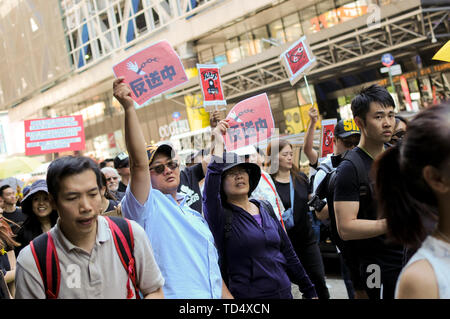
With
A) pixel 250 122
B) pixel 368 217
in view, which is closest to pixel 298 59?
pixel 250 122

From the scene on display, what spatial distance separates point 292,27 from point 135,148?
17908 mm

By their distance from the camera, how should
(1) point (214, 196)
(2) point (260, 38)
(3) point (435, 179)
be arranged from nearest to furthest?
(3) point (435, 179) < (1) point (214, 196) < (2) point (260, 38)

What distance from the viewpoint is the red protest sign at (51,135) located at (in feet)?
33.1

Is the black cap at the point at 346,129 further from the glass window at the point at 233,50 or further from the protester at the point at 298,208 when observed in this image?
the glass window at the point at 233,50

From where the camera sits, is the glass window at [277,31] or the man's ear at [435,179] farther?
the glass window at [277,31]

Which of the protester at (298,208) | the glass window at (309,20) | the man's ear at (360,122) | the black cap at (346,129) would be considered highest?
the glass window at (309,20)

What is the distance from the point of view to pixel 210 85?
5.15 meters

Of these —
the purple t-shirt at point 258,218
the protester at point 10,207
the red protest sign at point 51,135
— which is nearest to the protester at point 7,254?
the purple t-shirt at point 258,218

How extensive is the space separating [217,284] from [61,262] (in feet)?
3.34

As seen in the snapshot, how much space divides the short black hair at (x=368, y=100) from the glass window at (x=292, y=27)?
1646 cm

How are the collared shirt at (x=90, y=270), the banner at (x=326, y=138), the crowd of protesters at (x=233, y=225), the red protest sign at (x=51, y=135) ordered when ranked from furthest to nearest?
the red protest sign at (x=51, y=135), the banner at (x=326, y=138), the collared shirt at (x=90, y=270), the crowd of protesters at (x=233, y=225)

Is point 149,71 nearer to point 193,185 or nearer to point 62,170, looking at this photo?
point 193,185

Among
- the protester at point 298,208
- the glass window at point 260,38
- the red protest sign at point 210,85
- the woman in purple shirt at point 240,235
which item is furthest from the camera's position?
the glass window at point 260,38
